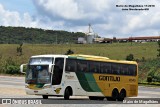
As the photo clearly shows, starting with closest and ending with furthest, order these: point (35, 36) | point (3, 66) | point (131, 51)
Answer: point (3, 66)
point (131, 51)
point (35, 36)

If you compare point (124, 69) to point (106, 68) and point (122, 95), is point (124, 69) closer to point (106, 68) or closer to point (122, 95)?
point (122, 95)

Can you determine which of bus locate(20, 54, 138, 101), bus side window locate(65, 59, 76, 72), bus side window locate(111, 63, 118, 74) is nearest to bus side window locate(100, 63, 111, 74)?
bus locate(20, 54, 138, 101)

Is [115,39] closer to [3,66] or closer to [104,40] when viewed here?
[104,40]

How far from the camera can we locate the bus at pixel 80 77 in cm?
2800

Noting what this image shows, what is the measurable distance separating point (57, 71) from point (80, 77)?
8.10 feet

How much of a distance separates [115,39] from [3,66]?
68.4 meters

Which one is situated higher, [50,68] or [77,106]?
[50,68]

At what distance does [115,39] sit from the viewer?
144m

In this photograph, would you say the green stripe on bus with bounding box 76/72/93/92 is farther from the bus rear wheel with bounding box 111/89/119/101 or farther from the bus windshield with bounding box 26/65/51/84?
the bus rear wheel with bounding box 111/89/119/101

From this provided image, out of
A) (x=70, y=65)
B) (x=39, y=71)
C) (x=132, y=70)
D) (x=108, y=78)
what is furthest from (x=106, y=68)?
(x=39, y=71)

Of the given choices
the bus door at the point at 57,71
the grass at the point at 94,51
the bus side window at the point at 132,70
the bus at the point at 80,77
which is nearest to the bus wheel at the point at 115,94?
the bus at the point at 80,77

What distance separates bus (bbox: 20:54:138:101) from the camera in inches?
1102

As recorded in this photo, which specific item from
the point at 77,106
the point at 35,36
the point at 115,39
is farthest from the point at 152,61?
the point at 35,36

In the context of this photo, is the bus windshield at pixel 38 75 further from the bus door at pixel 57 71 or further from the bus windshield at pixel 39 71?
the bus door at pixel 57 71
